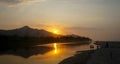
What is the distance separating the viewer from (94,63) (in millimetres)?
27062

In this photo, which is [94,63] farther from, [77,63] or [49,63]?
[49,63]

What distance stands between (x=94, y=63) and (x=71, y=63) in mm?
7002

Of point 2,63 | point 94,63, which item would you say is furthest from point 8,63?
point 94,63

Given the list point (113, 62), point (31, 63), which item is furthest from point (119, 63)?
point (31, 63)

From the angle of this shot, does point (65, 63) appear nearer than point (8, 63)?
Yes

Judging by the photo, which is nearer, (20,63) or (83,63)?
(83,63)

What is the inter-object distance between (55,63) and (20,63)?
16.9ft

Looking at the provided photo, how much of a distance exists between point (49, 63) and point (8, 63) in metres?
5.45

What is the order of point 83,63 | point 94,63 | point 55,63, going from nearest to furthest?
point 94,63, point 83,63, point 55,63

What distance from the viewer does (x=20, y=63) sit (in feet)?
128

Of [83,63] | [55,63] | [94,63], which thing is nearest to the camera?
[94,63]

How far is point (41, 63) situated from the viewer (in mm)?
37375

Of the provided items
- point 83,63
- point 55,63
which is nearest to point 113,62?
point 83,63

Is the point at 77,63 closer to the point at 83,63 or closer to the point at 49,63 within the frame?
the point at 83,63
